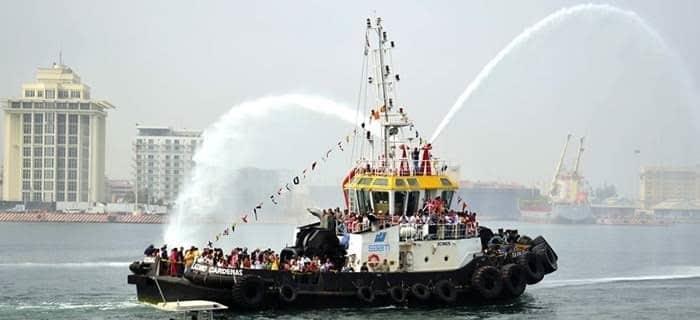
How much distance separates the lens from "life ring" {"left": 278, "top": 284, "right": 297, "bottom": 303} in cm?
3458

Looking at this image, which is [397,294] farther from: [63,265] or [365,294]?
[63,265]

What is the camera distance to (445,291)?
36531mm

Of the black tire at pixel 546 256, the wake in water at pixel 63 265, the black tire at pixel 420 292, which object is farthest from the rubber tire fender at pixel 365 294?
the wake in water at pixel 63 265

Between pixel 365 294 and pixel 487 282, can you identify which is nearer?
pixel 365 294

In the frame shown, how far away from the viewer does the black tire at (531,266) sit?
3850 cm

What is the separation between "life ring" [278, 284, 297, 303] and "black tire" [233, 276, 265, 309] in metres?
0.66

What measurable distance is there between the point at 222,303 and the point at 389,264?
5649 mm

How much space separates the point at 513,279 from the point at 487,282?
1061 mm

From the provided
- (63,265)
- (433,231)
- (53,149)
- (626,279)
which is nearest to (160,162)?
(53,149)

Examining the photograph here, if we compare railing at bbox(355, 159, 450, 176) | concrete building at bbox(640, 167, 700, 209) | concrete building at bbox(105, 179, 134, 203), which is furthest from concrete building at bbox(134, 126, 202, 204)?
railing at bbox(355, 159, 450, 176)

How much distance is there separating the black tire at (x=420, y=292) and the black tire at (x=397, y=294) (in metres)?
0.34

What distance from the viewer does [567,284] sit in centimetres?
4756

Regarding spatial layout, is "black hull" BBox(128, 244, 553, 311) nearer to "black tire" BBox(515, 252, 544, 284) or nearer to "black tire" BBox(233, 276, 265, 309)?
"black tire" BBox(233, 276, 265, 309)

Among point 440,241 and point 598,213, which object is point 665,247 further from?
point 598,213
